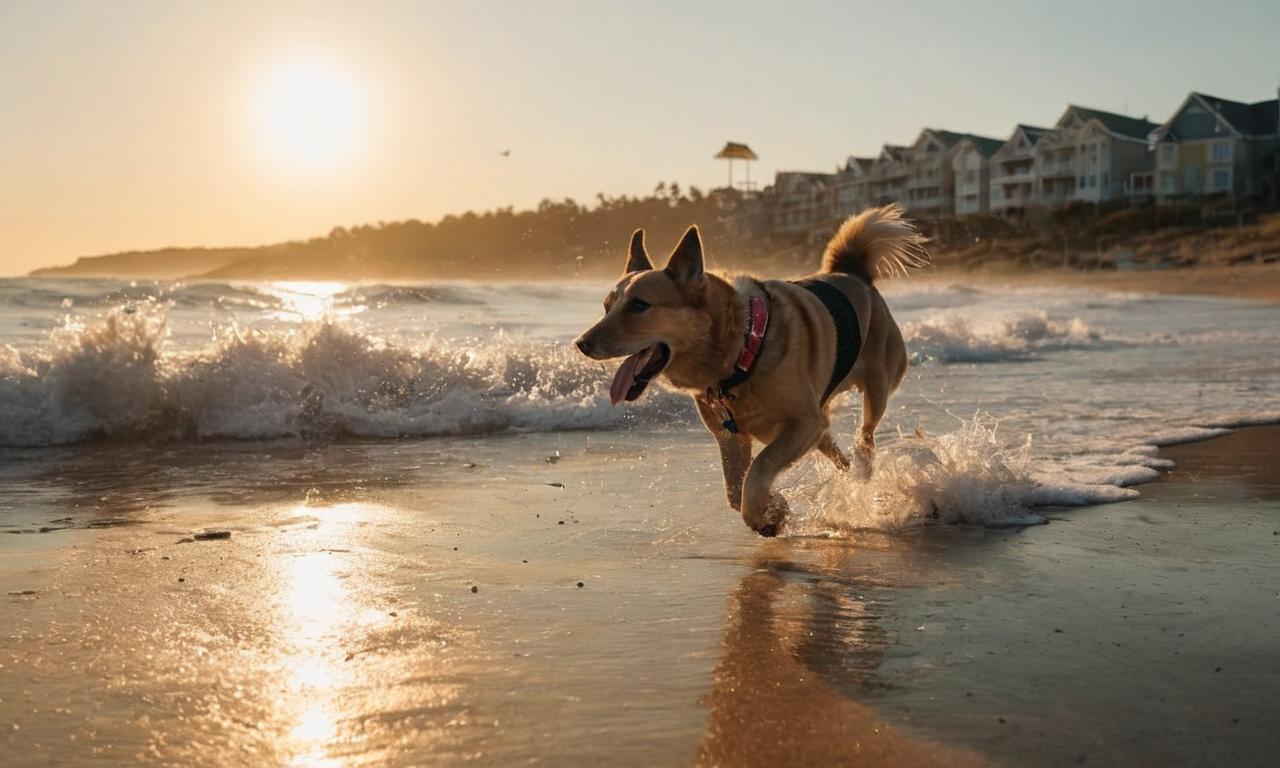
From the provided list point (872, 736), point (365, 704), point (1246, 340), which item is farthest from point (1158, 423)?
point (1246, 340)

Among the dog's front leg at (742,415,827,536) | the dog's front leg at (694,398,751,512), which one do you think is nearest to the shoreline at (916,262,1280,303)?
the dog's front leg at (694,398,751,512)

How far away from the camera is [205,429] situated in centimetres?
965

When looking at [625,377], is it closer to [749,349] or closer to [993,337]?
[749,349]

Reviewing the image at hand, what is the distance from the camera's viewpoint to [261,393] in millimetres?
10328

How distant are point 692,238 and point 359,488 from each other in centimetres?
307

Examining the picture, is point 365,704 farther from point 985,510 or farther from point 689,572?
point 985,510

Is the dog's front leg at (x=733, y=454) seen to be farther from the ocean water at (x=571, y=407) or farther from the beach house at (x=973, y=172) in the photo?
the beach house at (x=973, y=172)

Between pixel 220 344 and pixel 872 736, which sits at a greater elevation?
pixel 220 344

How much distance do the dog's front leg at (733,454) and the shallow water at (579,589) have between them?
219 millimetres

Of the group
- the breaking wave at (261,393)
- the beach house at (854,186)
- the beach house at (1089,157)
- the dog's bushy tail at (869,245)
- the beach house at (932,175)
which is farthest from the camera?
the beach house at (854,186)

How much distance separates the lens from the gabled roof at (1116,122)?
240ft

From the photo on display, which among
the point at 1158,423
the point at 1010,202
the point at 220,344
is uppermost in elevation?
the point at 1010,202

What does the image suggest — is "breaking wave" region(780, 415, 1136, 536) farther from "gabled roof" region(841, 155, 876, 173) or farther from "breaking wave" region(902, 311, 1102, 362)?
"gabled roof" region(841, 155, 876, 173)

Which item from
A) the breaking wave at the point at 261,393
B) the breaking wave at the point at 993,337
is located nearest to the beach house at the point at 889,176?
the breaking wave at the point at 993,337
